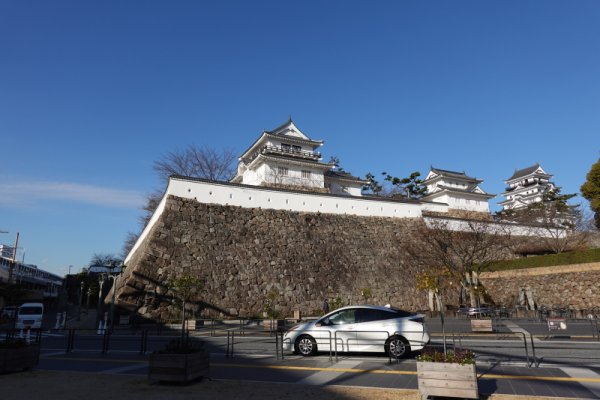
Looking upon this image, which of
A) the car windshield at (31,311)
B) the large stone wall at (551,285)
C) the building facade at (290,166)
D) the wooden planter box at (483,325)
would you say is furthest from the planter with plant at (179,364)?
the building facade at (290,166)

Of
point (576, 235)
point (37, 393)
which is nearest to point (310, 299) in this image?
point (37, 393)

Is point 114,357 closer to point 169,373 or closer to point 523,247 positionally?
point 169,373

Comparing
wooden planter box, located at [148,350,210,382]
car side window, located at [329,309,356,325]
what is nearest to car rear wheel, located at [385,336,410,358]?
car side window, located at [329,309,356,325]

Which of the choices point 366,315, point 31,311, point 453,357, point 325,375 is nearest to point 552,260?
point 366,315

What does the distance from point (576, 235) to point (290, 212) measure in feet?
94.7

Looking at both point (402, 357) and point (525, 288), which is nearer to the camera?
point (402, 357)

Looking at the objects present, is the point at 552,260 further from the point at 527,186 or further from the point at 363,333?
the point at 527,186

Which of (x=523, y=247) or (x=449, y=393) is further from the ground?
(x=523, y=247)

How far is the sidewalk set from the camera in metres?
5.85

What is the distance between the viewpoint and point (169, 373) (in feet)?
22.4

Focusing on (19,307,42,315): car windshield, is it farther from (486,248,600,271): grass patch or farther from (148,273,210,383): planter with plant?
(486,248,600,271): grass patch

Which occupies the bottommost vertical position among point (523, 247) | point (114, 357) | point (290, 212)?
point (114, 357)

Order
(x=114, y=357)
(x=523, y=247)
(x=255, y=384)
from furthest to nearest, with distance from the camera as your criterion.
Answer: (x=523, y=247) → (x=114, y=357) → (x=255, y=384)

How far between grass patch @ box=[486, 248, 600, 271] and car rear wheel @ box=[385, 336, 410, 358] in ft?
80.1
